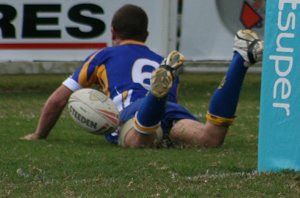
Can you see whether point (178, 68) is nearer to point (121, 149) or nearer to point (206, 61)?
point (121, 149)

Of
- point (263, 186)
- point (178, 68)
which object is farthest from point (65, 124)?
point (263, 186)

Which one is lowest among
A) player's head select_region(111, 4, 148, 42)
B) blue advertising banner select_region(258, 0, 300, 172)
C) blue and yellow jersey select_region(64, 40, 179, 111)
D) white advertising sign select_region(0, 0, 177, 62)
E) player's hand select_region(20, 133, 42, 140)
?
white advertising sign select_region(0, 0, 177, 62)

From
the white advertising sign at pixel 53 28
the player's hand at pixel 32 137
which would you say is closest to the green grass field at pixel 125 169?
the player's hand at pixel 32 137

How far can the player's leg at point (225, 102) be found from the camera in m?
7.08

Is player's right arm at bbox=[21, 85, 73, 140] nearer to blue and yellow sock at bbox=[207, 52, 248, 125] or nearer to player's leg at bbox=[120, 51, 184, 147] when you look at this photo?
player's leg at bbox=[120, 51, 184, 147]

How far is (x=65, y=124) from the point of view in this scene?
33.2 ft

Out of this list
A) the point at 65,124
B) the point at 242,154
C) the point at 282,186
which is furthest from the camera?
the point at 65,124

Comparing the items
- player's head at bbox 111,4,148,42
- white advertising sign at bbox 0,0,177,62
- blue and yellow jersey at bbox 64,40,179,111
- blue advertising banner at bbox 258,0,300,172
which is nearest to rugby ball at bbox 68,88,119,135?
blue and yellow jersey at bbox 64,40,179,111

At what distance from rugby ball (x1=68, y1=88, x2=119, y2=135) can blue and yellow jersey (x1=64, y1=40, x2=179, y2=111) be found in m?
0.26

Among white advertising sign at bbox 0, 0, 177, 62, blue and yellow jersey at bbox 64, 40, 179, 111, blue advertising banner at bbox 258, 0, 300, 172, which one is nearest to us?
blue advertising banner at bbox 258, 0, 300, 172

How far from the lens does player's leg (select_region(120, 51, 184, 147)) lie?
23.6ft

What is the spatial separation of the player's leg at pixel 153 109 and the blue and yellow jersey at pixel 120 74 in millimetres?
353

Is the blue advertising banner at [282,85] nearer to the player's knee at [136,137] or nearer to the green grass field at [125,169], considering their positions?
the green grass field at [125,169]

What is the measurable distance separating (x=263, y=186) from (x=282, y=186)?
0.10 metres
